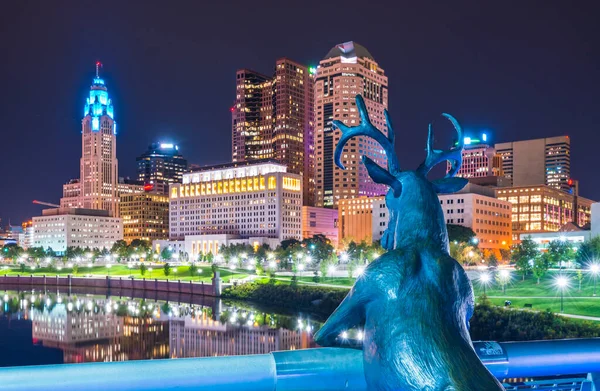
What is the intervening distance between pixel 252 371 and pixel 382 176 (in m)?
1.67

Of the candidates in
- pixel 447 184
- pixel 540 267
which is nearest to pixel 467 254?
pixel 540 267

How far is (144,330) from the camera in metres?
52.6

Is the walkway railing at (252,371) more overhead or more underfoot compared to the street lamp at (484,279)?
more overhead

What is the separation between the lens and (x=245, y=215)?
16838 centimetres

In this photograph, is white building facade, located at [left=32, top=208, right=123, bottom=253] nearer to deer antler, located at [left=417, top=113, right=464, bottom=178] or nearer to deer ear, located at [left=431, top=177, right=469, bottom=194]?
deer antler, located at [left=417, top=113, right=464, bottom=178]

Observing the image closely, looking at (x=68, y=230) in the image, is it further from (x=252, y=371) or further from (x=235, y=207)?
(x=252, y=371)

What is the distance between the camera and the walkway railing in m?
3.50

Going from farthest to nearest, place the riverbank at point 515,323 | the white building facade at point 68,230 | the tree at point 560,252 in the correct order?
the white building facade at point 68,230
the tree at point 560,252
the riverbank at point 515,323

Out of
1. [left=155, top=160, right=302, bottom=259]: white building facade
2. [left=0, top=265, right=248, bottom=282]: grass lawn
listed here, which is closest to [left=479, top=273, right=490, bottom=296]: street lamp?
[left=0, top=265, right=248, bottom=282]: grass lawn

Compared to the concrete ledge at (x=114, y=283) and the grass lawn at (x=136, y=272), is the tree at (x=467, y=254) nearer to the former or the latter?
the grass lawn at (x=136, y=272)

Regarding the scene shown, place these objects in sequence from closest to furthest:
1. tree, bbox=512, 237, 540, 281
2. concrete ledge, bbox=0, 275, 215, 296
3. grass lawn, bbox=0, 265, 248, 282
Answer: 1. tree, bbox=512, 237, 540, 281
2. concrete ledge, bbox=0, 275, 215, 296
3. grass lawn, bbox=0, 265, 248, 282

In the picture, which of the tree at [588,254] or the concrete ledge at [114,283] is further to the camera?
the concrete ledge at [114,283]

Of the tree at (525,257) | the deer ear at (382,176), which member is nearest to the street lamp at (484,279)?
the tree at (525,257)

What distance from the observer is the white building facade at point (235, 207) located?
6353 inches
